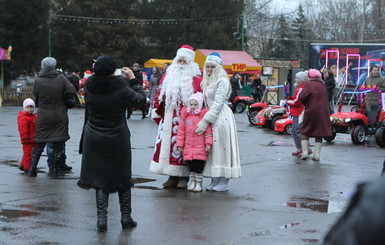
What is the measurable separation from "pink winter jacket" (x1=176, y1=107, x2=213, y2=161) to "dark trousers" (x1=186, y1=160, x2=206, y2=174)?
0.44 ft

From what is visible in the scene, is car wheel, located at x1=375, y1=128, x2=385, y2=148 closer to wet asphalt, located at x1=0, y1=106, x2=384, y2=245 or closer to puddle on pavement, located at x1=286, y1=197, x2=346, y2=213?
Result: wet asphalt, located at x1=0, y1=106, x2=384, y2=245

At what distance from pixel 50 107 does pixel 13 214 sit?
3123 mm

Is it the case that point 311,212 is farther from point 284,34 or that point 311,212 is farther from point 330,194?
point 284,34

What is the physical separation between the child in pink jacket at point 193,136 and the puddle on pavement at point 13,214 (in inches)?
84.2

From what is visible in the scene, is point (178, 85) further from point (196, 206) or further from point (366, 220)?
point (366, 220)

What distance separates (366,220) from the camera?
1.50m

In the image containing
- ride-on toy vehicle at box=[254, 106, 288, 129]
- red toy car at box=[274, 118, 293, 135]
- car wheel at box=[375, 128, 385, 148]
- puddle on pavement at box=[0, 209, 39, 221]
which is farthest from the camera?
ride-on toy vehicle at box=[254, 106, 288, 129]

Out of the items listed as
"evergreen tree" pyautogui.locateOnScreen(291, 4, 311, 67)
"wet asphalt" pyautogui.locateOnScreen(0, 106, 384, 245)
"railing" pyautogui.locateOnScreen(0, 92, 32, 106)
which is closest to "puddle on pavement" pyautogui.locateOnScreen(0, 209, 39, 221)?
"wet asphalt" pyautogui.locateOnScreen(0, 106, 384, 245)

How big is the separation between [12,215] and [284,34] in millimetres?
74093

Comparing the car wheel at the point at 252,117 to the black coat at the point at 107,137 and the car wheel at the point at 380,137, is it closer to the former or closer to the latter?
the car wheel at the point at 380,137

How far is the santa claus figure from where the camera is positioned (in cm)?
853

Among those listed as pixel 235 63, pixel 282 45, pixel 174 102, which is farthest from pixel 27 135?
pixel 282 45

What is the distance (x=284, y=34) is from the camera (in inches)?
3110

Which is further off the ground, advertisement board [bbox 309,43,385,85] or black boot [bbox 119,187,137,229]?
advertisement board [bbox 309,43,385,85]
